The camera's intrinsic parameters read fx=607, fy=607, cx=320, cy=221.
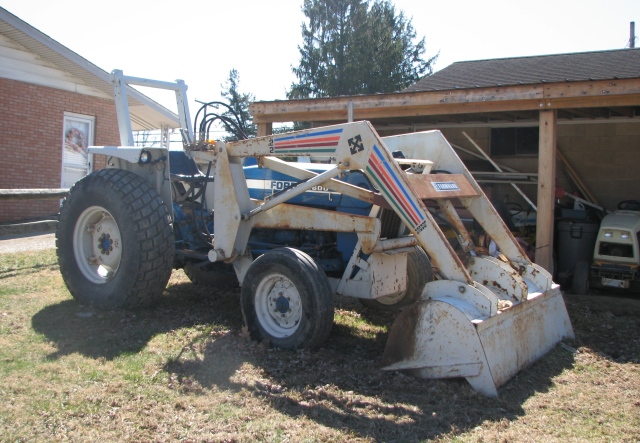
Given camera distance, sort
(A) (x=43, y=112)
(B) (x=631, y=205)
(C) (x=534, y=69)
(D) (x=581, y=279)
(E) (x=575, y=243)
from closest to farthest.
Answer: (D) (x=581, y=279)
(E) (x=575, y=243)
(B) (x=631, y=205)
(C) (x=534, y=69)
(A) (x=43, y=112)

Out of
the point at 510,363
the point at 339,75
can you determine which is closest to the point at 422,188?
the point at 510,363

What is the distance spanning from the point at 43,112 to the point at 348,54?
24.0 metres

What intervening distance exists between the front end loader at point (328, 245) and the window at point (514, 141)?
5.77 m

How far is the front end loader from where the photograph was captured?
4293mm

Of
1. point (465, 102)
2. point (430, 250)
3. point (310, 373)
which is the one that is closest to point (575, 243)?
point (465, 102)

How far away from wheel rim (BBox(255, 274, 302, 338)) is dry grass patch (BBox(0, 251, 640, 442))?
215 mm

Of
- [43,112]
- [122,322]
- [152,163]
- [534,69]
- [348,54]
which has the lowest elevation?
[122,322]

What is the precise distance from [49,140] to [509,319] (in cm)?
1066

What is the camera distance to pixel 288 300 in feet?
16.0

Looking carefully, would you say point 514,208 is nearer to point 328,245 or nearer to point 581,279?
point 581,279

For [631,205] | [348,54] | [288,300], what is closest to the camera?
[288,300]

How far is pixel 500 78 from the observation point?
438 inches

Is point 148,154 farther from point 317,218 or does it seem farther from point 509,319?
point 509,319

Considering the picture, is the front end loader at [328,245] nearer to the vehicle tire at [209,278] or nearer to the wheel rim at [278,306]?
the wheel rim at [278,306]
